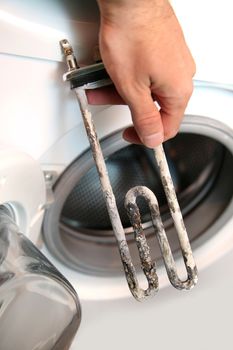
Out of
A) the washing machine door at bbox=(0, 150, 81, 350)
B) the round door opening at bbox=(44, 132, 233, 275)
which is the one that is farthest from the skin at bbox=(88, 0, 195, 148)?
the round door opening at bbox=(44, 132, 233, 275)

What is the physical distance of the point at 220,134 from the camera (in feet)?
2.38

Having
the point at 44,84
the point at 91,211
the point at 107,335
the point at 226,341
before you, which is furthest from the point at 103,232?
the point at 44,84

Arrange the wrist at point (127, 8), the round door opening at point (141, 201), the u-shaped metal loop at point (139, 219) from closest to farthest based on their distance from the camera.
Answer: the wrist at point (127, 8) < the u-shaped metal loop at point (139, 219) < the round door opening at point (141, 201)

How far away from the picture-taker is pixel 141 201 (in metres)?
0.94

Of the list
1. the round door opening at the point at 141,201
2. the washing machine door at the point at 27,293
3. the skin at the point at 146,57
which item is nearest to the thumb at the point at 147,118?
the skin at the point at 146,57

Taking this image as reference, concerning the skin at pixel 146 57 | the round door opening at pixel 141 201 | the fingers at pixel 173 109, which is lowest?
the round door opening at pixel 141 201

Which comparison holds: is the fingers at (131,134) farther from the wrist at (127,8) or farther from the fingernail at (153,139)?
the wrist at (127,8)

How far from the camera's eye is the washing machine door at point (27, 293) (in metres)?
0.54

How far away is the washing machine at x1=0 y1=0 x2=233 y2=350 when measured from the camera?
0.55 m

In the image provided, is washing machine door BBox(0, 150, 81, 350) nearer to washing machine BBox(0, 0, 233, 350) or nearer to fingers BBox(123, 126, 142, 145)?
washing machine BBox(0, 0, 233, 350)

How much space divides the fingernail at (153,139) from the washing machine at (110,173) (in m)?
0.08

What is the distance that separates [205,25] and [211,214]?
396 millimetres

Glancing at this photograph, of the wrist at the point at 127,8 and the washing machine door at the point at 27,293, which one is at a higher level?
the wrist at the point at 127,8

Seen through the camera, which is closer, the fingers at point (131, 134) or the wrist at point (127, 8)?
the wrist at point (127, 8)
